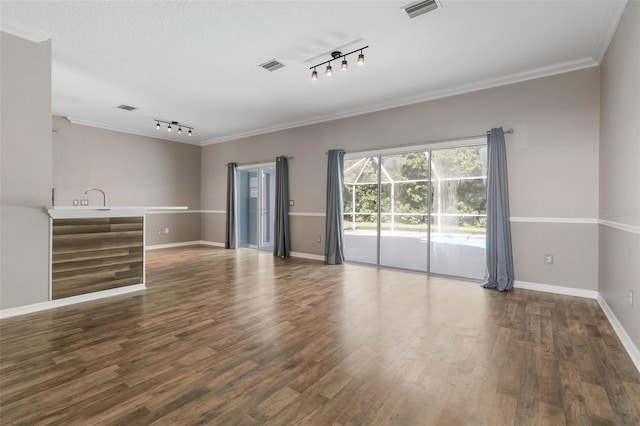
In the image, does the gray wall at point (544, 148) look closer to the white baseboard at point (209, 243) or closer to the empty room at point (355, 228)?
the empty room at point (355, 228)

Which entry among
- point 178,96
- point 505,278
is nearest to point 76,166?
point 178,96

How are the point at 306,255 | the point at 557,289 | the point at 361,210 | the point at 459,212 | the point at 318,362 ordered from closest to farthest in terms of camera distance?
the point at 318,362
the point at 557,289
the point at 459,212
the point at 361,210
the point at 306,255

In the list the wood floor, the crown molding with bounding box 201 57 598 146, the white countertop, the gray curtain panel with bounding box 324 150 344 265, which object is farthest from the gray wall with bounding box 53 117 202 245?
the gray curtain panel with bounding box 324 150 344 265

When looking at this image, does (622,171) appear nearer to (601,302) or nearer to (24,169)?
(601,302)

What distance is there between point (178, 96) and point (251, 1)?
309cm

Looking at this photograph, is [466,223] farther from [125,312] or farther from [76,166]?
[76,166]

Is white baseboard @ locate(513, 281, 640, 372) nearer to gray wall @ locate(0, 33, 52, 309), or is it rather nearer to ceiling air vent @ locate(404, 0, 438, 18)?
ceiling air vent @ locate(404, 0, 438, 18)

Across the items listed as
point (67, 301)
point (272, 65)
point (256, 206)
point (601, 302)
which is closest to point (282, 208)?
point (256, 206)

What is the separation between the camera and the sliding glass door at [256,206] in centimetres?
787

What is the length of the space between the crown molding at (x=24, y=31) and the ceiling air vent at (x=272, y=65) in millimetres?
2361

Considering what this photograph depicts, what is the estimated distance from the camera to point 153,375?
6.62 ft

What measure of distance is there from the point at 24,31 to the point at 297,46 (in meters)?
2.87

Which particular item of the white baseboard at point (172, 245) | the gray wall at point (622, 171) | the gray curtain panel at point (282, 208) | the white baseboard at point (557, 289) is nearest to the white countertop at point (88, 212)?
the gray curtain panel at point (282, 208)

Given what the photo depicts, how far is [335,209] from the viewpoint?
238 inches
